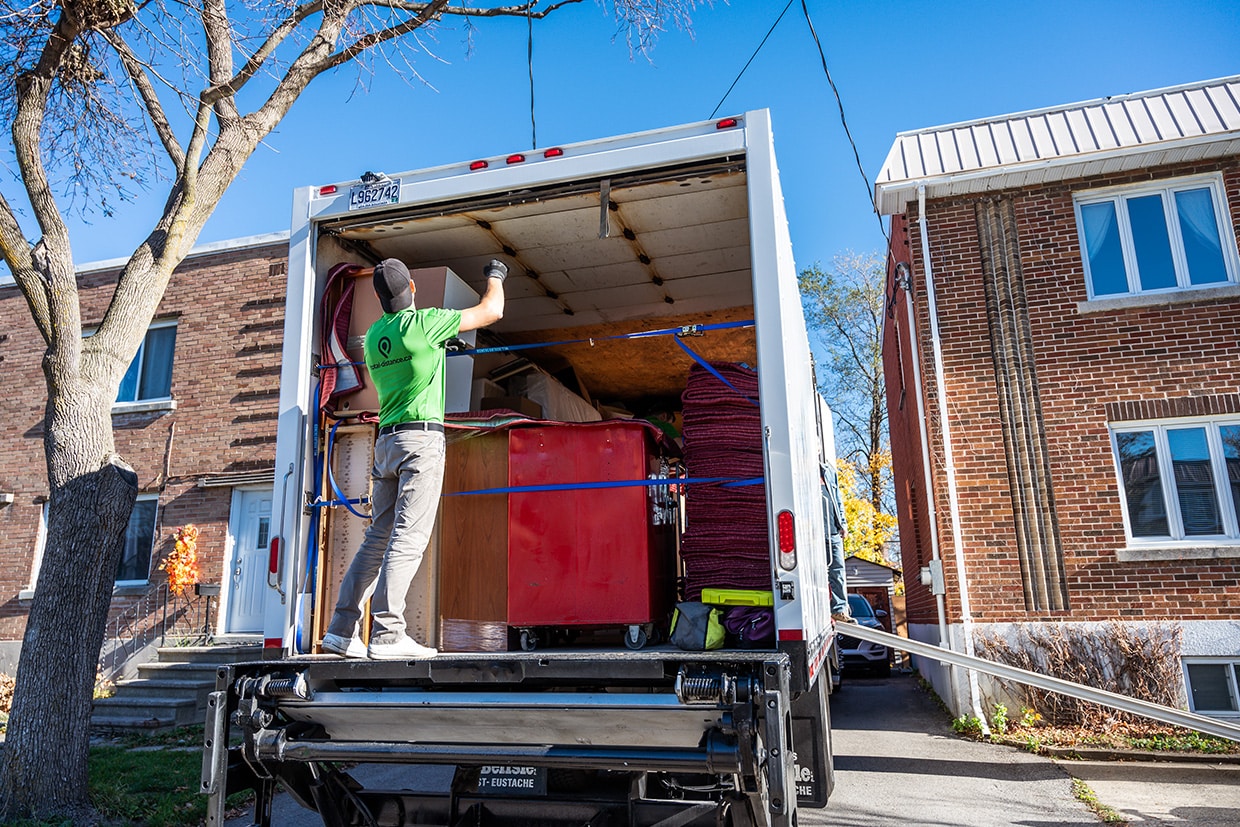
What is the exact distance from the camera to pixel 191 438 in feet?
41.4

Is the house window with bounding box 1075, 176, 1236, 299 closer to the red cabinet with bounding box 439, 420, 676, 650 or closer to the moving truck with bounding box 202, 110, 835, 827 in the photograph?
the moving truck with bounding box 202, 110, 835, 827

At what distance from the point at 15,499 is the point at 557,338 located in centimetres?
1150

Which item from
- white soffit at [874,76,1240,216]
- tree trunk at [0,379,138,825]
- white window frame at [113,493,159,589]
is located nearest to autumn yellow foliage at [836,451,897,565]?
white soffit at [874,76,1240,216]

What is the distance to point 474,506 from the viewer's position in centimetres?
420

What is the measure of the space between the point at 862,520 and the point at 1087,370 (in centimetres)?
1787

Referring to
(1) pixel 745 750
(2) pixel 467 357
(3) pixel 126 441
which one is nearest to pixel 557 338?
(2) pixel 467 357

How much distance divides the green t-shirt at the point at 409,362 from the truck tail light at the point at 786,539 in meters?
1.54

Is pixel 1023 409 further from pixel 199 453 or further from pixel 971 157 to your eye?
pixel 199 453

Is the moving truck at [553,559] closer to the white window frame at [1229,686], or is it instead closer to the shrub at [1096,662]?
the shrub at [1096,662]

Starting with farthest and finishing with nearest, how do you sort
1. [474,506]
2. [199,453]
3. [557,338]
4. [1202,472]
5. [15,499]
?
1. [15,499]
2. [199,453]
3. [1202,472]
4. [557,338]
5. [474,506]

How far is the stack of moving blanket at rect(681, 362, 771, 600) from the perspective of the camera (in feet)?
12.2

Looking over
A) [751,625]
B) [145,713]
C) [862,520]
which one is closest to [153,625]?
[145,713]

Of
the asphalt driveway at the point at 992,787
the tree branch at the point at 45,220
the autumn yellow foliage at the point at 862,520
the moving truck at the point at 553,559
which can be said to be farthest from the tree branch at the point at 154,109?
the autumn yellow foliage at the point at 862,520

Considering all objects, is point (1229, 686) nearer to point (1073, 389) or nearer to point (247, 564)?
point (1073, 389)
